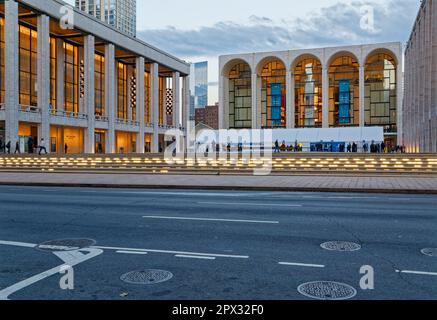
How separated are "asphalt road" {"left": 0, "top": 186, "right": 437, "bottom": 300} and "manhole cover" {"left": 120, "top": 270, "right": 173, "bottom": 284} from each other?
11 centimetres

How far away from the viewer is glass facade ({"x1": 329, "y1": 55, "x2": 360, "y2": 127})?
85438 millimetres

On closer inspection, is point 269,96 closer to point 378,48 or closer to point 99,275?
point 378,48

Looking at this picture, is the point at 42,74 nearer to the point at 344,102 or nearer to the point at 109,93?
the point at 109,93

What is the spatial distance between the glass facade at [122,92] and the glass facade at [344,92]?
1631 inches

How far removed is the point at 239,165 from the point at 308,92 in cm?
6551

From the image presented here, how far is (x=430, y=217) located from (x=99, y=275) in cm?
805

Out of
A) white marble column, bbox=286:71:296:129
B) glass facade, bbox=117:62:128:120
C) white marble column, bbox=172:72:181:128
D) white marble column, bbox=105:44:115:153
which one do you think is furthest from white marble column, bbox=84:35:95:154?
white marble column, bbox=286:71:296:129

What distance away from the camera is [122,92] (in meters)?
71.5

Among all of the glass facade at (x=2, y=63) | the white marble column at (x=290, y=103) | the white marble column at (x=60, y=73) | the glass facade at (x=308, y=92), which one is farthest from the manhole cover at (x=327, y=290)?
the glass facade at (x=308, y=92)

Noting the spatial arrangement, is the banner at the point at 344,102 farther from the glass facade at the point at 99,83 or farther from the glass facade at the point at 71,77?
the glass facade at the point at 71,77

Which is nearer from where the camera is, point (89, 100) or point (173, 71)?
point (89, 100)

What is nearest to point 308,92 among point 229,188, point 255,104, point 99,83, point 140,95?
point 255,104

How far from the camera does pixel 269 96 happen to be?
89938 millimetres
